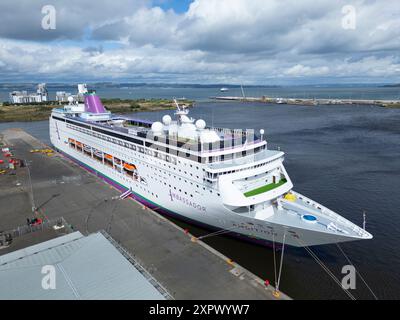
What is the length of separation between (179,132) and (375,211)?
19.9 metres

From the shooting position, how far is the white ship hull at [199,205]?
16.3m

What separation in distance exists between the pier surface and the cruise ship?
1.99 metres

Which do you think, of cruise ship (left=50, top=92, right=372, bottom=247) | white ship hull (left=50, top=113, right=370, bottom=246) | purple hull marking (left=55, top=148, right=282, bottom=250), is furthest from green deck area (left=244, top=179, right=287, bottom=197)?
purple hull marking (left=55, top=148, right=282, bottom=250)

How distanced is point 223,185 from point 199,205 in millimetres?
3117

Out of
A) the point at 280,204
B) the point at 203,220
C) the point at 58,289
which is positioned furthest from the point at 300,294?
the point at 58,289

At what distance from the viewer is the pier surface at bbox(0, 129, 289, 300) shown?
13.7 m

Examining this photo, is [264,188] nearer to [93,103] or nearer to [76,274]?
[76,274]

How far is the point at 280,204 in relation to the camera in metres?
18.6

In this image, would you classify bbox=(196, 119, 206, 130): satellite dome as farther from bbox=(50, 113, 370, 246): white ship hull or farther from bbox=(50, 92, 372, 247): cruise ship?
bbox=(50, 113, 370, 246): white ship hull

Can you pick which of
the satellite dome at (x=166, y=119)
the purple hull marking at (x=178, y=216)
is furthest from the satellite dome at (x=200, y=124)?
the purple hull marking at (x=178, y=216)

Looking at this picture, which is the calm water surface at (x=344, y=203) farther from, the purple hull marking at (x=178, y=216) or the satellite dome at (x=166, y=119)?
the satellite dome at (x=166, y=119)

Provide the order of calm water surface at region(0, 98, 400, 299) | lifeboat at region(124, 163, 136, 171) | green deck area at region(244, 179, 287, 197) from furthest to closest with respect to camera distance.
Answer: lifeboat at region(124, 163, 136, 171)
green deck area at region(244, 179, 287, 197)
calm water surface at region(0, 98, 400, 299)

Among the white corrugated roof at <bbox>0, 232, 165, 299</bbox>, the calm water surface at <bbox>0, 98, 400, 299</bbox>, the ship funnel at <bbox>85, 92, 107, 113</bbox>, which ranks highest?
the ship funnel at <bbox>85, 92, 107, 113</bbox>

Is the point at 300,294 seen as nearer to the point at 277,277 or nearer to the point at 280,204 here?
the point at 277,277
